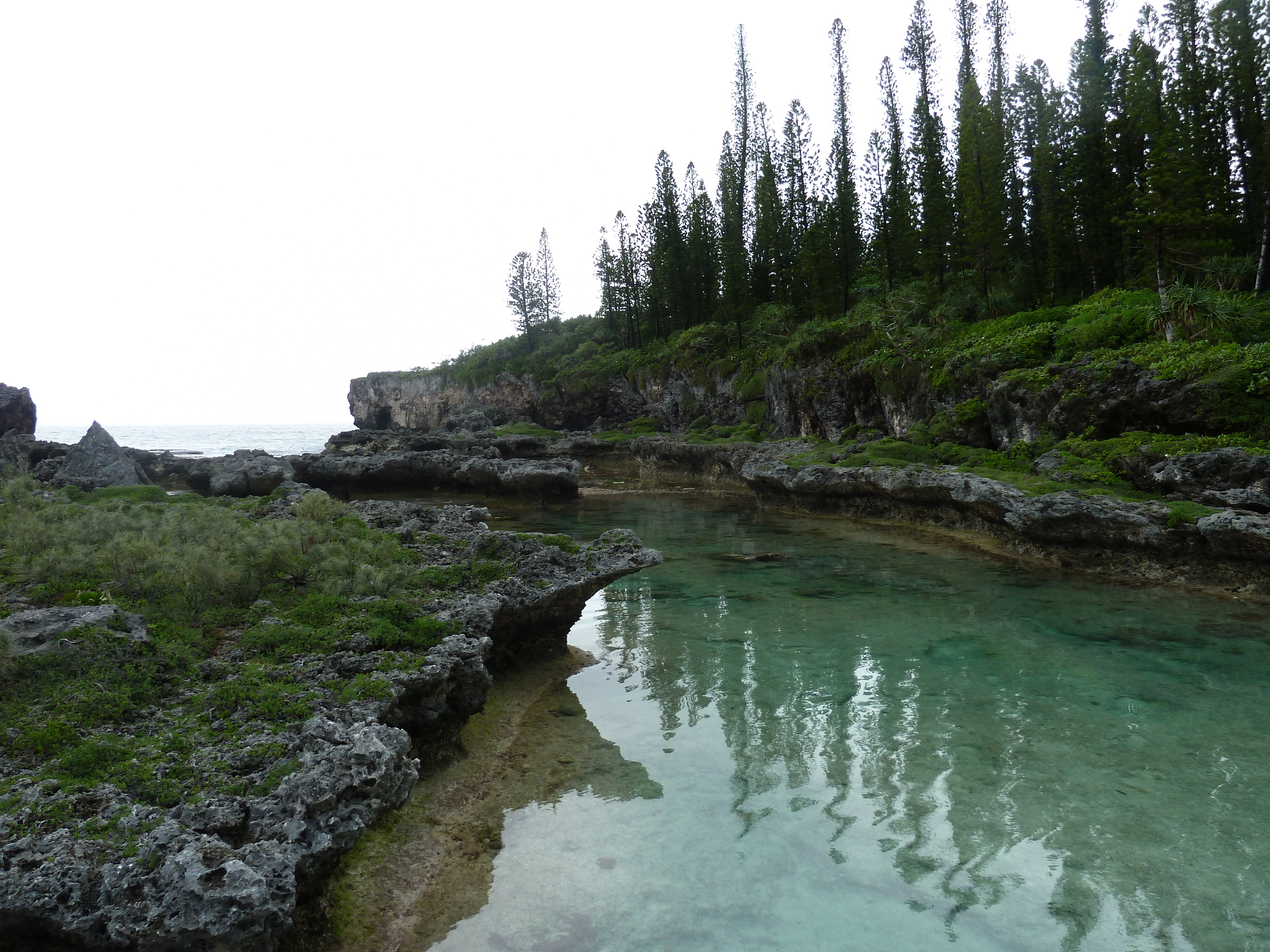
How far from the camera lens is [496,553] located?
9938mm

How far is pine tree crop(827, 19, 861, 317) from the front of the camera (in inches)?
1430

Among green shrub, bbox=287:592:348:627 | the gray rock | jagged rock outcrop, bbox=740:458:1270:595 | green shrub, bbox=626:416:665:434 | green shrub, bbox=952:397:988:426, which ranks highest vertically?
green shrub, bbox=626:416:665:434

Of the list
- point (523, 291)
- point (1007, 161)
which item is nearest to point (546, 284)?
point (523, 291)

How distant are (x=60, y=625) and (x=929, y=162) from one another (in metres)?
38.1

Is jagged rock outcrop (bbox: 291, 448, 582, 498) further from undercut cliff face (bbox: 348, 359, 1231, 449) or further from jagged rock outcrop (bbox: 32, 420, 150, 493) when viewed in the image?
undercut cliff face (bbox: 348, 359, 1231, 449)

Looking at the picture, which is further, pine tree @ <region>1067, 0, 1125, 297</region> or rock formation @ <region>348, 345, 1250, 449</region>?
pine tree @ <region>1067, 0, 1125, 297</region>

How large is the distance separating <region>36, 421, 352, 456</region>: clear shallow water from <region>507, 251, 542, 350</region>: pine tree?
Result: 76.6 feet

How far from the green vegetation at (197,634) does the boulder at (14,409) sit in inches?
1118

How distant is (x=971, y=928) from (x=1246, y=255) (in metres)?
23.6

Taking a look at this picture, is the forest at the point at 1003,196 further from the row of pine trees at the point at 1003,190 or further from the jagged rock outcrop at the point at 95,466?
the jagged rock outcrop at the point at 95,466

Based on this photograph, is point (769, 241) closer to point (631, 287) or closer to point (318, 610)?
point (631, 287)

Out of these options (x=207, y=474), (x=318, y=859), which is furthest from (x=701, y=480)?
(x=318, y=859)

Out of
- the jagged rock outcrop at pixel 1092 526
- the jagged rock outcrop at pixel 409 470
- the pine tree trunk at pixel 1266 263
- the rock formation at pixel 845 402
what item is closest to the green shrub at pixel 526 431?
the rock formation at pixel 845 402

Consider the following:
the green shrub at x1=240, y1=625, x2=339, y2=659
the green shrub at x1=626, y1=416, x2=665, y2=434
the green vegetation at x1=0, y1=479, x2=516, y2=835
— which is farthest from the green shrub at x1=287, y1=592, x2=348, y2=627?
the green shrub at x1=626, y1=416, x2=665, y2=434
